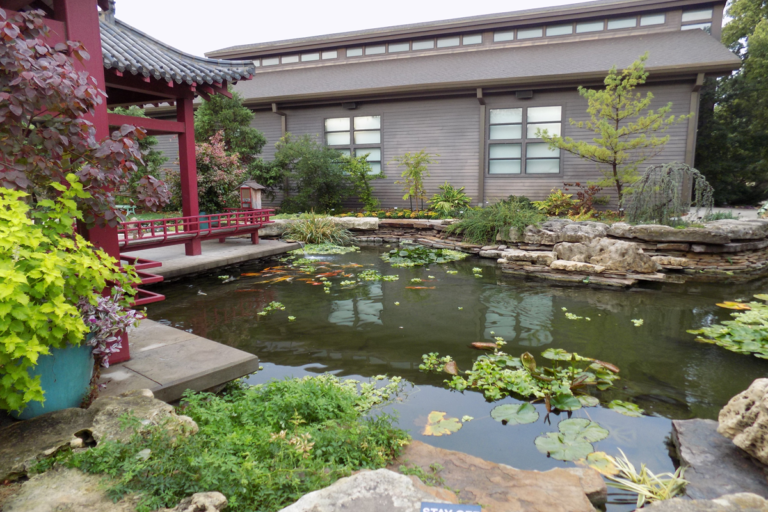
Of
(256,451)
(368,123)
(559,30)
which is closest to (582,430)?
(256,451)

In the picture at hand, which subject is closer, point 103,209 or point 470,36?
point 103,209

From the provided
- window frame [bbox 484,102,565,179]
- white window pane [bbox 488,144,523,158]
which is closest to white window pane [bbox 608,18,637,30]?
window frame [bbox 484,102,565,179]

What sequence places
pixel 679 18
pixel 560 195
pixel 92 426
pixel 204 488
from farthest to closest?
pixel 679 18, pixel 560 195, pixel 92 426, pixel 204 488

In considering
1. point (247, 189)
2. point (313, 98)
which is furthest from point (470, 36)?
point (247, 189)

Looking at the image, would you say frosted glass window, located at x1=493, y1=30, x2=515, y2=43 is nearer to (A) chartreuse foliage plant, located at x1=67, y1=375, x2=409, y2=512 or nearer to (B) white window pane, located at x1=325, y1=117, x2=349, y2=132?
(B) white window pane, located at x1=325, y1=117, x2=349, y2=132

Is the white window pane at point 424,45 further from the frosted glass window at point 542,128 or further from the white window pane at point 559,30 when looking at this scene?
the frosted glass window at point 542,128

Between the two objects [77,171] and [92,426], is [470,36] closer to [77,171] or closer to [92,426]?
[77,171]

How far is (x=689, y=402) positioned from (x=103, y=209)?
470 cm

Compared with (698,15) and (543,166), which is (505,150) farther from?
(698,15)

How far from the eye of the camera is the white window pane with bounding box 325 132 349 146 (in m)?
15.8

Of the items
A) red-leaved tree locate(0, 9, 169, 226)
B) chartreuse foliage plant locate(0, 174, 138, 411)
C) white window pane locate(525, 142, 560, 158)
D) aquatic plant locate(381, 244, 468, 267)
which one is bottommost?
aquatic plant locate(381, 244, 468, 267)

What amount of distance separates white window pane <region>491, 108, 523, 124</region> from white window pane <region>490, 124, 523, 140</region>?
147mm

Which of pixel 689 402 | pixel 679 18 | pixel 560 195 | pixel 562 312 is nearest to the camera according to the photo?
pixel 689 402

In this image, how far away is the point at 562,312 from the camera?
6242 mm
